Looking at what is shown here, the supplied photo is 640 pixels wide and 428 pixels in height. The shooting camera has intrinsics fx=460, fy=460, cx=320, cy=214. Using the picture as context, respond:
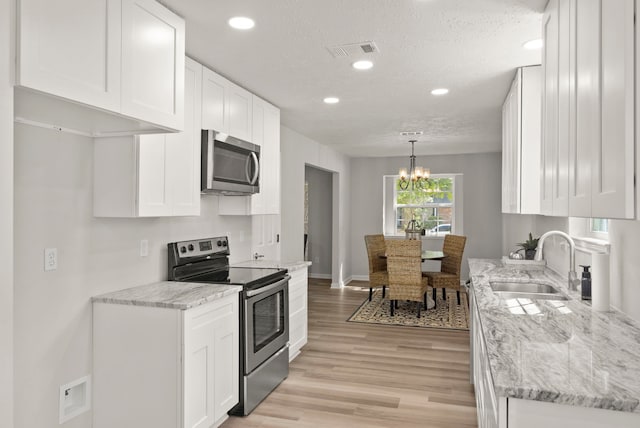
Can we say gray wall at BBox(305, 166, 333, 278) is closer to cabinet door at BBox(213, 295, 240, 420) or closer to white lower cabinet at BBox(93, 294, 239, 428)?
cabinet door at BBox(213, 295, 240, 420)

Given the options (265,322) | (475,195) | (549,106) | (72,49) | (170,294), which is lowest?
(265,322)

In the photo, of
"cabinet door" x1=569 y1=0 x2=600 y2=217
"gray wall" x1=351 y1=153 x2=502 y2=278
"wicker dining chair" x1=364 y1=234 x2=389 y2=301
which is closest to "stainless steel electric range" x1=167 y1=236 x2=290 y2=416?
"cabinet door" x1=569 y1=0 x2=600 y2=217

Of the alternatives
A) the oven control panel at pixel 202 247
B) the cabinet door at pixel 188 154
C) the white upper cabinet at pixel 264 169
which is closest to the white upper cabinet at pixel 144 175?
the cabinet door at pixel 188 154

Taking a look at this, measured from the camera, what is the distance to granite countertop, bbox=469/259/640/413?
1.28 m

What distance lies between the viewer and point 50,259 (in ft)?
7.52

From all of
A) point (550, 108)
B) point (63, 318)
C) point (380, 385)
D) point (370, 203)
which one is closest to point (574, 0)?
point (550, 108)

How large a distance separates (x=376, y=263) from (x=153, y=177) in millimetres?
4638

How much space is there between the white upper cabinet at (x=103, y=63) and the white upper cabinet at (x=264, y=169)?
1.54 m

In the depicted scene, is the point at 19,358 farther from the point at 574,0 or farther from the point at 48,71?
the point at 574,0

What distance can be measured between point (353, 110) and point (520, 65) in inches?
72.8

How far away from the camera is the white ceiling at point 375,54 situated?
239 cm

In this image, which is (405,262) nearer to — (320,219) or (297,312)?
(297,312)

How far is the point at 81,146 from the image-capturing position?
2.51 meters

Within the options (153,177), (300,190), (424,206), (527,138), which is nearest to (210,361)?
(153,177)
